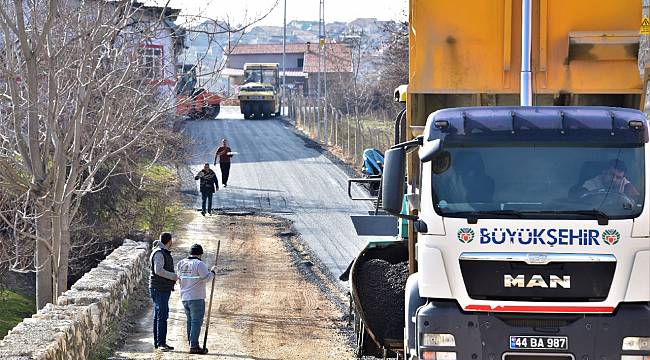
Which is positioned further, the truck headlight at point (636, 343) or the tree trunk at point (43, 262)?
the tree trunk at point (43, 262)

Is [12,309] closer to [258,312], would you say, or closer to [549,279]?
[258,312]

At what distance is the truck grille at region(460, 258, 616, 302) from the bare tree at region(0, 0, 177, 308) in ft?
23.7

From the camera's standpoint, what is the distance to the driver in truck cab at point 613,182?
8.70 meters

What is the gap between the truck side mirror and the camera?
29.2 feet

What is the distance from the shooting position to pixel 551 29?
33.9 feet

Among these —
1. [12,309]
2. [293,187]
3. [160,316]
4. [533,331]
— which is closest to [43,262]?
[160,316]

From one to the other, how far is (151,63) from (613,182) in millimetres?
11529

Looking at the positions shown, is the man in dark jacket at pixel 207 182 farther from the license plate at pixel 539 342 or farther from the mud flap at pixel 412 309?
the license plate at pixel 539 342

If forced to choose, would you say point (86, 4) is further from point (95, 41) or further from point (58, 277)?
point (58, 277)

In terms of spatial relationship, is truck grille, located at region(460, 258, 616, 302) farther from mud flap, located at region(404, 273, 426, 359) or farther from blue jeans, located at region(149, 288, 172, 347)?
blue jeans, located at region(149, 288, 172, 347)

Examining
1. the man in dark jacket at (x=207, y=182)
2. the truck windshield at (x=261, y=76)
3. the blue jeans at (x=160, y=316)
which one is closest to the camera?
the blue jeans at (x=160, y=316)

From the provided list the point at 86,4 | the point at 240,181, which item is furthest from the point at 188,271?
the point at 240,181

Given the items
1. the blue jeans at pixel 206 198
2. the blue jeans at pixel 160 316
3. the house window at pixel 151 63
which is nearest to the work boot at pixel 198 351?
the blue jeans at pixel 160 316

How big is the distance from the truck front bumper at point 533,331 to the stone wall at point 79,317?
3766 millimetres
